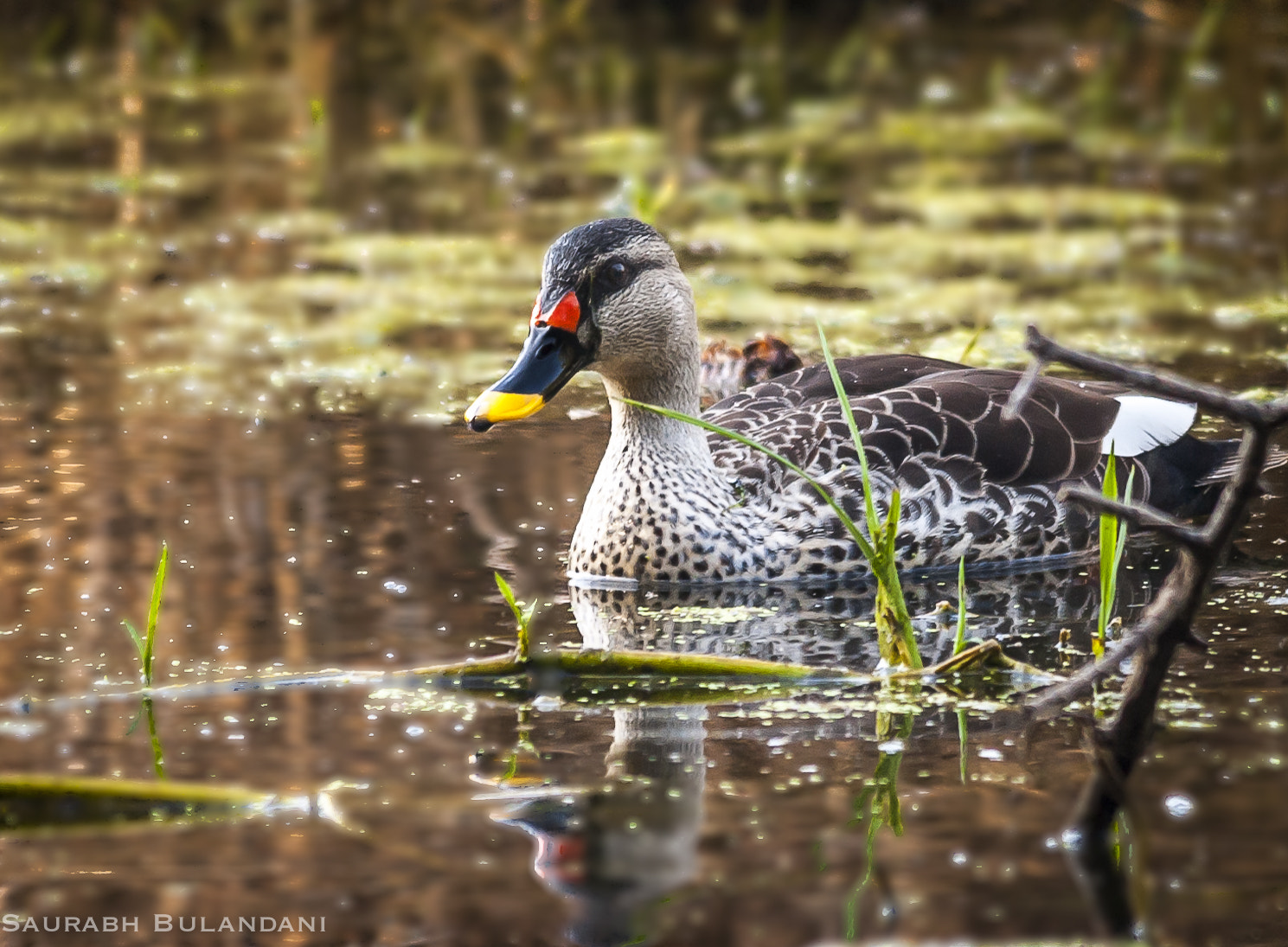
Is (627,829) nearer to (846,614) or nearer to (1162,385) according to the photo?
(1162,385)

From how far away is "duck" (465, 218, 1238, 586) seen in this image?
736 centimetres

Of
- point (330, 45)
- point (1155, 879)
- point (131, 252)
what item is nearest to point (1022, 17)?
point (330, 45)

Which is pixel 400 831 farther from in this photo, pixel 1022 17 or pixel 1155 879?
pixel 1022 17

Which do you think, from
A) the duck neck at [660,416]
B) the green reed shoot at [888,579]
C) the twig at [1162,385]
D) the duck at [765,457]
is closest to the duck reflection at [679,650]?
the duck at [765,457]

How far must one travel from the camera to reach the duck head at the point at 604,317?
723cm

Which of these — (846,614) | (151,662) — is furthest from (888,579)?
(151,662)

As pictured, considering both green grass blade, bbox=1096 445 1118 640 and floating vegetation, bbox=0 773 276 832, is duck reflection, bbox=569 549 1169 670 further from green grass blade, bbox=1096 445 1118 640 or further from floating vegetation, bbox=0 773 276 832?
floating vegetation, bbox=0 773 276 832

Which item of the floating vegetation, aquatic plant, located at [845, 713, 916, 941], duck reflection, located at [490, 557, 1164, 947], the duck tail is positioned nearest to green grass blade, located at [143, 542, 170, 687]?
the floating vegetation

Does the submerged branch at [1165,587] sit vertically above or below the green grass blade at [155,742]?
above

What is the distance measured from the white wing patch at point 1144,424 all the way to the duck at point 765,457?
0.01m

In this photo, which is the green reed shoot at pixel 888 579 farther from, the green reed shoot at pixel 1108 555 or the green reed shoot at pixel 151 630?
the green reed shoot at pixel 151 630

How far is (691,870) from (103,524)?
3.74 metres

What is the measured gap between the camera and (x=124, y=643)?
631 cm

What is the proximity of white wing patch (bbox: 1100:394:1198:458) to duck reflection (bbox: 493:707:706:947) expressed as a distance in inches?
120
